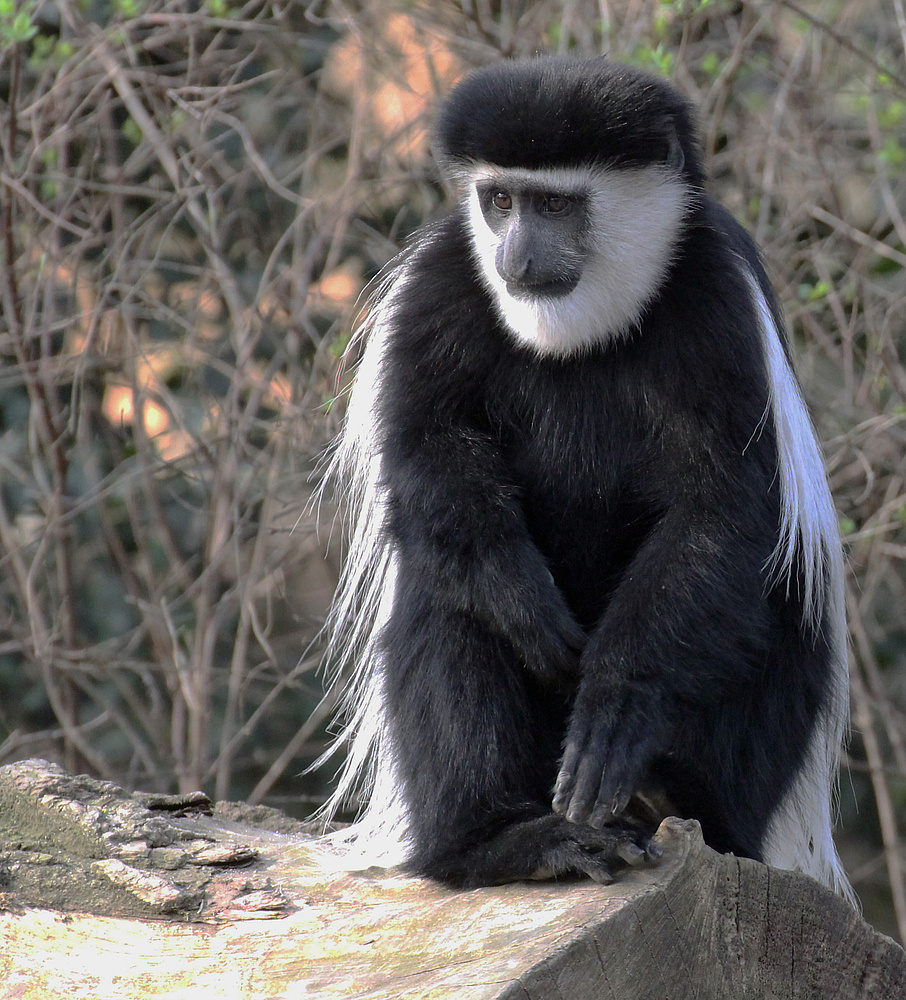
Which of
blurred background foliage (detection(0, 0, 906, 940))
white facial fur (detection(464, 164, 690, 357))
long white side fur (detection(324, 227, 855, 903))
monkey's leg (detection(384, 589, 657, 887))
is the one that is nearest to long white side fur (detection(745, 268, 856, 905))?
long white side fur (detection(324, 227, 855, 903))

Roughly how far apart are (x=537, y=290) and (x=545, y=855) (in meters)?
0.82

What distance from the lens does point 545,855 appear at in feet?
5.19

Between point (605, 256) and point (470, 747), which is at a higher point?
point (605, 256)

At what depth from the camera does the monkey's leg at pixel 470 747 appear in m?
1.69

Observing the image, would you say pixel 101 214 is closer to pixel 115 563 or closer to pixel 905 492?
pixel 115 563

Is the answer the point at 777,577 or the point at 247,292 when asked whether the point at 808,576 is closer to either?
the point at 777,577

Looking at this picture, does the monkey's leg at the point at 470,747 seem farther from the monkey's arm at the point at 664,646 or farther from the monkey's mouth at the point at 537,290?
the monkey's mouth at the point at 537,290

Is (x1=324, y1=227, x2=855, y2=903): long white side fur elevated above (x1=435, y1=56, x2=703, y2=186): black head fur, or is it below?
below

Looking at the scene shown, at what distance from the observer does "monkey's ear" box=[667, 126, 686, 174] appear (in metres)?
2.01

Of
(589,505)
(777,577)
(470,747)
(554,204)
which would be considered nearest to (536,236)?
(554,204)

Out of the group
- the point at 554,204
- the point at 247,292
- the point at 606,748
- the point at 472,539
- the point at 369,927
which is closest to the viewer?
the point at 369,927

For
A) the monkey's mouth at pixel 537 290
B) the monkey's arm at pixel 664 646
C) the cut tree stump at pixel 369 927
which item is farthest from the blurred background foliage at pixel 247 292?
the cut tree stump at pixel 369 927

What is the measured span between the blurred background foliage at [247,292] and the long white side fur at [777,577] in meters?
0.59

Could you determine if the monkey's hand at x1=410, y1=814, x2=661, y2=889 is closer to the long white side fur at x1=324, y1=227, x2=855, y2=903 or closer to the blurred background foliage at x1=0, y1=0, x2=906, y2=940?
the long white side fur at x1=324, y1=227, x2=855, y2=903
